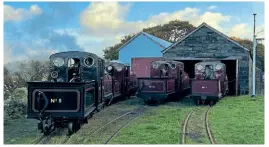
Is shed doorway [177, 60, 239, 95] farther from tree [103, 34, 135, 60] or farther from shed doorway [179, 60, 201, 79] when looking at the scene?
tree [103, 34, 135, 60]

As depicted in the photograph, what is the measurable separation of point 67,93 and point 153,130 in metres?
2.67

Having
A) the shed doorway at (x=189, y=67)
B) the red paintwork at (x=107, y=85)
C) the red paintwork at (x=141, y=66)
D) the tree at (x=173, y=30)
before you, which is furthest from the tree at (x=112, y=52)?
the red paintwork at (x=107, y=85)

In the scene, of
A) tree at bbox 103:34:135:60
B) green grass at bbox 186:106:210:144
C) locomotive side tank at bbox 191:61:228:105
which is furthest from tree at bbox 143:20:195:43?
green grass at bbox 186:106:210:144

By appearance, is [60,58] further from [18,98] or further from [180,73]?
[180,73]

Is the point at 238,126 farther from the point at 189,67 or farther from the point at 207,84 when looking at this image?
the point at 189,67

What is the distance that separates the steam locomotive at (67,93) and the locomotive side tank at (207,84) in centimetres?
Result: 617

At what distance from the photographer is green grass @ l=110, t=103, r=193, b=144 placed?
768 centimetres

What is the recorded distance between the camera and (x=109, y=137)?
8039 mm

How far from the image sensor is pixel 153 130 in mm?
8805

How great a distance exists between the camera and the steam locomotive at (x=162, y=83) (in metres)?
14.9

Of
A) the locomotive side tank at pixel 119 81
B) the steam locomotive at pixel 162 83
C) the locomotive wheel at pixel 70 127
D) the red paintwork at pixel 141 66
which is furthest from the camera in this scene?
the red paintwork at pixel 141 66

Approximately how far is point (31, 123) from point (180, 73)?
995cm

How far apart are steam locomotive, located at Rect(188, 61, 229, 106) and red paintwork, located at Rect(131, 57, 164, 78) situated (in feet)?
45.2

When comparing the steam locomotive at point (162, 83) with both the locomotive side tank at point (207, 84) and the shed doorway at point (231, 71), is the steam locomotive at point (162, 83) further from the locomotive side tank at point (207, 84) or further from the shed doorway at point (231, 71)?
the shed doorway at point (231, 71)
